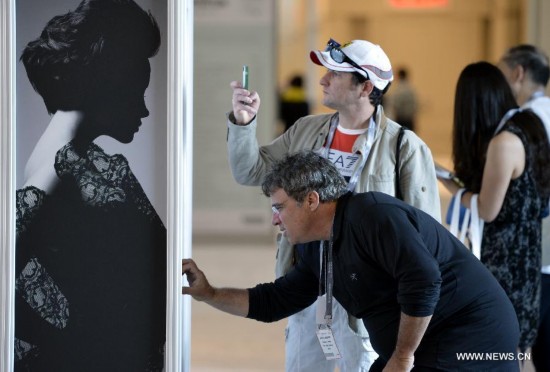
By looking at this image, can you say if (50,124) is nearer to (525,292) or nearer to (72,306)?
(72,306)

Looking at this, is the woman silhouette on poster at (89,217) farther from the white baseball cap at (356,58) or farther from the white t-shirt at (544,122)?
the white t-shirt at (544,122)

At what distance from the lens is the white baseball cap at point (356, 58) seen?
3080mm

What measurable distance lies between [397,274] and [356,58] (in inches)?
38.6

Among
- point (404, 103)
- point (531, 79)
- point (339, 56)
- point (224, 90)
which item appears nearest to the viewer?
point (339, 56)

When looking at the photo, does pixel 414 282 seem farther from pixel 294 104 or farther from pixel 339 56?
pixel 294 104

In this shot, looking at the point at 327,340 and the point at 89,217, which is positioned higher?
the point at 89,217

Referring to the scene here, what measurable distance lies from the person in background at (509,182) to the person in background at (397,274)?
113cm

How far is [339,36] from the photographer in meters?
25.1

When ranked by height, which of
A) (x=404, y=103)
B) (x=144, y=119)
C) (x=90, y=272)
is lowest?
(x=90, y=272)

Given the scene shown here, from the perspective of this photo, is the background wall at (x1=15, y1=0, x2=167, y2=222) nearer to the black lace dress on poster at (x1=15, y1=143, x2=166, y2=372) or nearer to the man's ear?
the black lace dress on poster at (x1=15, y1=143, x2=166, y2=372)

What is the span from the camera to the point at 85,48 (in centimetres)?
259

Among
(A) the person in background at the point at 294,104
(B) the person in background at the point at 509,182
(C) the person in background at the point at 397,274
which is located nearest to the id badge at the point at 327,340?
(C) the person in background at the point at 397,274

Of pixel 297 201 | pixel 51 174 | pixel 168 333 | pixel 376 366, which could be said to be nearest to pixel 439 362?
pixel 376 366

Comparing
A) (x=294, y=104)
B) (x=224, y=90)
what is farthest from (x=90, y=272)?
(x=294, y=104)
